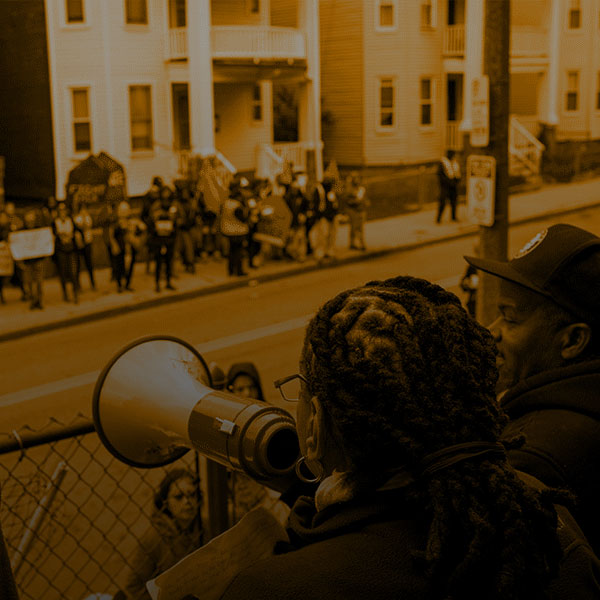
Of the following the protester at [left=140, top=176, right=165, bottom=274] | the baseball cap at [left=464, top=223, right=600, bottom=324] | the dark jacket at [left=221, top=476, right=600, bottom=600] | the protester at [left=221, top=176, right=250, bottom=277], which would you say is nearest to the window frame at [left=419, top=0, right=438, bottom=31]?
the protester at [left=221, top=176, right=250, bottom=277]

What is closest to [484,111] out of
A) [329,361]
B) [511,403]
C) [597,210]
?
[511,403]

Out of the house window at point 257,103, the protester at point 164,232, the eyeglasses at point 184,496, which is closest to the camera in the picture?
the eyeglasses at point 184,496

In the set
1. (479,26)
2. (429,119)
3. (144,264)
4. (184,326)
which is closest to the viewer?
(184,326)

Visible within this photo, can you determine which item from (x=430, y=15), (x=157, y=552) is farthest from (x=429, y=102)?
(x=157, y=552)

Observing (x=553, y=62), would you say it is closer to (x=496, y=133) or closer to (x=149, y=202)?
(x=149, y=202)

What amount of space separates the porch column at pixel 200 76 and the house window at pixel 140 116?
43.6 inches

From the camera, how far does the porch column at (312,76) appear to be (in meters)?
26.3

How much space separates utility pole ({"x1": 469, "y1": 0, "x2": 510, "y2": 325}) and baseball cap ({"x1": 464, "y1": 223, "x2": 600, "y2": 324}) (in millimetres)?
5315

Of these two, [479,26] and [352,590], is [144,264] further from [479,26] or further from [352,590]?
[352,590]

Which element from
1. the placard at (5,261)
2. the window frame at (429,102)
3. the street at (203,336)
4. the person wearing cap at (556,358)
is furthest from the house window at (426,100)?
the person wearing cap at (556,358)

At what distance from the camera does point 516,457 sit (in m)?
2.24

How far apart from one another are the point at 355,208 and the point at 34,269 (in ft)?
23.9

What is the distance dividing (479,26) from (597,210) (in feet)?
20.0

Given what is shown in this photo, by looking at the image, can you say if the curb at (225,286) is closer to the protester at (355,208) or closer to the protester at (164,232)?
the protester at (355,208)
